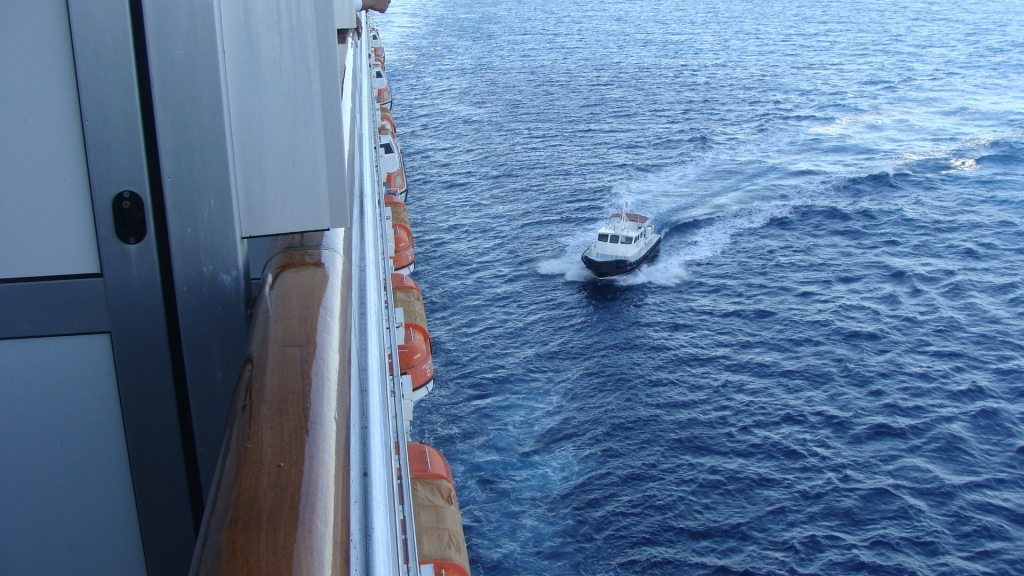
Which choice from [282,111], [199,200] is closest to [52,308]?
[199,200]

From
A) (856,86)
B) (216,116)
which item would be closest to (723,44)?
(856,86)

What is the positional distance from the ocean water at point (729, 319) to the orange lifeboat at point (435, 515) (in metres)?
15.5

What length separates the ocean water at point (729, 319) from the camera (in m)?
27.5

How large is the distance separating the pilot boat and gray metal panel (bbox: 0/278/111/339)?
40217 millimetres

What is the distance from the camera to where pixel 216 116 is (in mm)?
2471

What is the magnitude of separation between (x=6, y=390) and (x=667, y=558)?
83.3 ft

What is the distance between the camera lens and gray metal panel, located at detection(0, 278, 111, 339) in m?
2.62

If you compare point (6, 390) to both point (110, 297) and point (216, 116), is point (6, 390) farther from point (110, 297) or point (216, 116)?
point (216, 116)

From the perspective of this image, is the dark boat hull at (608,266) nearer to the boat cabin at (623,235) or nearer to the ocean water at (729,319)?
the boat cabin at (623,235)

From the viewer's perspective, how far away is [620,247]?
140 ft

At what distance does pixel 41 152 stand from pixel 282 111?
2.17 ft

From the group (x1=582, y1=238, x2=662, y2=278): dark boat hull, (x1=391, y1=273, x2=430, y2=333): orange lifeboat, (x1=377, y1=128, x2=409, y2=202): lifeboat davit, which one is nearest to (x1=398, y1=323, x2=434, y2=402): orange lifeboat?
(x1=391, y1=273, x2=430, y2=333): orange lifeboat

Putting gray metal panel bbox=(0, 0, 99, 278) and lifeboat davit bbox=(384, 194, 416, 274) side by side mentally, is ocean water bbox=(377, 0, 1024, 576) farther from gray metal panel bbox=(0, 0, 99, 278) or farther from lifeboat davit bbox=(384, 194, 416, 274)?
gray metal panel bbox=(0, 0, 99, 278)

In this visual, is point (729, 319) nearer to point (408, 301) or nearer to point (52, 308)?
point (408, 301)
